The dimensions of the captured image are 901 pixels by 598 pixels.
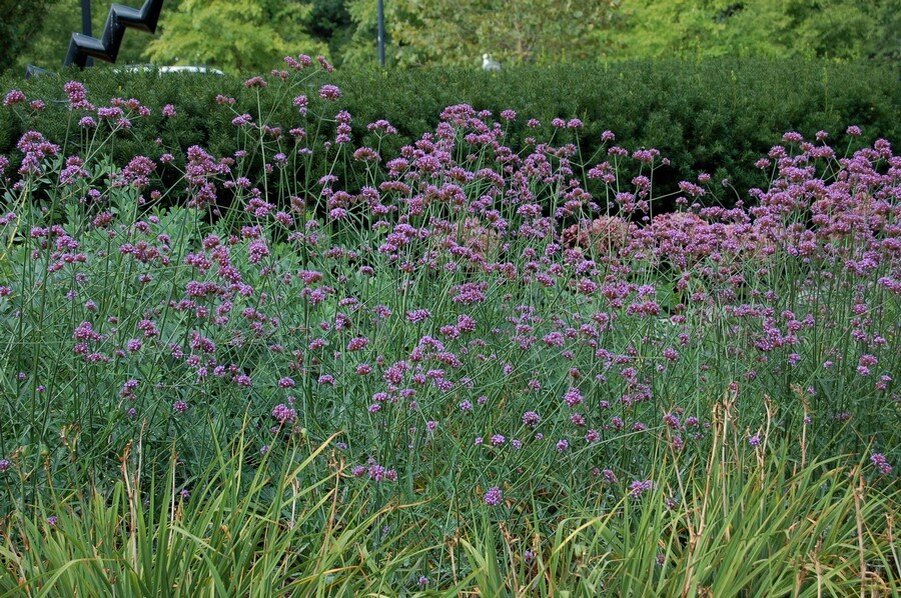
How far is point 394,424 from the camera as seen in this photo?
12.0 feet

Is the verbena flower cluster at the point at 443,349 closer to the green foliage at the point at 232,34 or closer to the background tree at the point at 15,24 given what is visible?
the background tree at the point at 15,24

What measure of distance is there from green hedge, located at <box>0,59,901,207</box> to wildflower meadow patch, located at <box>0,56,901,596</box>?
103 inches

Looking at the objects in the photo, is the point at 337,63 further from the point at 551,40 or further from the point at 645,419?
the point at 645,419

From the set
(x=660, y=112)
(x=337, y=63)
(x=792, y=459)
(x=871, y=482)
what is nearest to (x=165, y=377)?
(x=792, y=459)

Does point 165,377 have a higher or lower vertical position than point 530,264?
lower

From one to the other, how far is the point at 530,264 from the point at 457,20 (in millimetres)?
20923

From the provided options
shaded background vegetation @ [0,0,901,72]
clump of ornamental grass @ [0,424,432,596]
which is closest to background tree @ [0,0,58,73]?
shaded background vegetation @ [0,0,901,72]

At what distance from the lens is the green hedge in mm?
7938

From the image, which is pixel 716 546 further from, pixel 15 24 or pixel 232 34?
pixel 232 34

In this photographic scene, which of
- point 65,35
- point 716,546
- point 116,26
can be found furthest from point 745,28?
point 65,35

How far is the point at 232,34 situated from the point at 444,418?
3037 cm

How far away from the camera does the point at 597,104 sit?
9320mm

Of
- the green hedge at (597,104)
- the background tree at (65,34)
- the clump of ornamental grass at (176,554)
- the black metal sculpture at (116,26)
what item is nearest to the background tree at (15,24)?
the black metal sculpture at (116,26)

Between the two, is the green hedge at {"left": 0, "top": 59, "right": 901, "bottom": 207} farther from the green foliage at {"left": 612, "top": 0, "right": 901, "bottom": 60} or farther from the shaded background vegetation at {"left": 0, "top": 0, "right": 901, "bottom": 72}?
the green foliage at {"left": 612, "top": 0, "right": 901, "bottom": 60}
